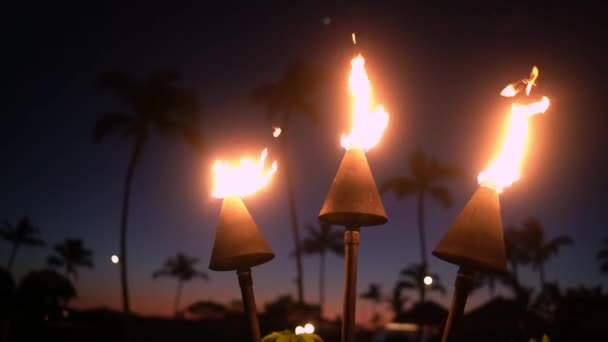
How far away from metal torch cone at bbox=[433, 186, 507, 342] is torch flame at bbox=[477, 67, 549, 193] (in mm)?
214

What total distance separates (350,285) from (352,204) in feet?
1.25

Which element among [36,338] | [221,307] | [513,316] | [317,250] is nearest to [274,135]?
[36,338]

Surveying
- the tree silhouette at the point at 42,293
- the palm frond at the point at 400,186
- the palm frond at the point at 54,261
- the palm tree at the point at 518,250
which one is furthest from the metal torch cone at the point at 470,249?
the palm frond at the point at 54,261

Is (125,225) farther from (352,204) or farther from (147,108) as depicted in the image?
(352,204)

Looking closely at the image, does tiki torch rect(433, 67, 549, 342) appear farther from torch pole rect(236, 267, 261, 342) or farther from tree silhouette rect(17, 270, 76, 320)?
tree silhouette rect(17, 270, 76, 320)

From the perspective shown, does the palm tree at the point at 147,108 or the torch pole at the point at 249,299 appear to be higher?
the palm tree at the point at 147,108

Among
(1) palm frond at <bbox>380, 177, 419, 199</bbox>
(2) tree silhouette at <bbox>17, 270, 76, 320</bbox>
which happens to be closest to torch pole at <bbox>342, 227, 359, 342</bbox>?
(2) tree silhouette at <bbox>17, 270, 76, 320</bbox>

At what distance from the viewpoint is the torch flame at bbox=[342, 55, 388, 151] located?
103 inches

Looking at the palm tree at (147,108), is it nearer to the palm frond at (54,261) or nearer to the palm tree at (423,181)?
the palm tree at (423,181)

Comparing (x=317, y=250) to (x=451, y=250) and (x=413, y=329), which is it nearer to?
(x=413, y=329)

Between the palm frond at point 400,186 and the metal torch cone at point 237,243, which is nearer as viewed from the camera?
the metal torch cone at point 237,243

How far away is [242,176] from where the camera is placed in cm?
286

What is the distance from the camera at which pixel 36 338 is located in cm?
1881

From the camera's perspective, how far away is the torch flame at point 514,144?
2.38 metres
